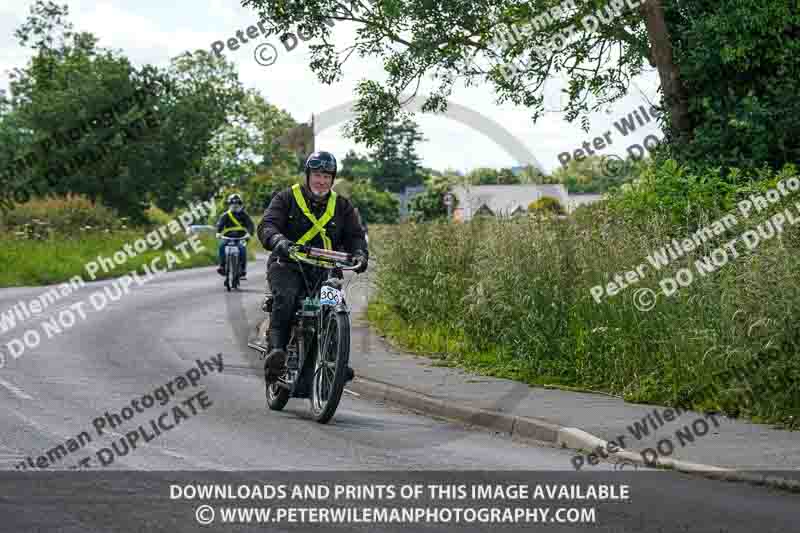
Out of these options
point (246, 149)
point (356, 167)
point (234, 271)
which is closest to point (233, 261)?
point (234, 271)

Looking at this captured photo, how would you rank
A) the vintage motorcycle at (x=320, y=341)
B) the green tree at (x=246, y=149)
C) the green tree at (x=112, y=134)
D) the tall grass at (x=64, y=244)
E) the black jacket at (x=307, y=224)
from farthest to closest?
the green tree at (x=246, y=149) < the green tree at (x=112, y=134) < the tall grass at (x=64, y=244) < the black jacket at (x=307, y=224) < the vintage motorcycle at (x=320, y=341)

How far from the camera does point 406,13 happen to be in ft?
63.1

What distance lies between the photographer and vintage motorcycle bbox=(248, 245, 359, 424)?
10.2 m

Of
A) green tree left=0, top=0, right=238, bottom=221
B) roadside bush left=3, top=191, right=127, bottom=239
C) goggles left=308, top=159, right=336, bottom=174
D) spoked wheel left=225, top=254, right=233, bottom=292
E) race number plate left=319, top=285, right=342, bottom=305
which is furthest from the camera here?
green tree left=0, top=0, right=238, bottom=221

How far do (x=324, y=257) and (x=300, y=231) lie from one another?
23.6 inches

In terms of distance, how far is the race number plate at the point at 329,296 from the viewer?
408 inches

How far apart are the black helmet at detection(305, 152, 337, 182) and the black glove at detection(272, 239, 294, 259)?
2.32 feet

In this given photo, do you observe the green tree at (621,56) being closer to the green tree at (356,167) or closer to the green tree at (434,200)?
the green tree at (434,200)

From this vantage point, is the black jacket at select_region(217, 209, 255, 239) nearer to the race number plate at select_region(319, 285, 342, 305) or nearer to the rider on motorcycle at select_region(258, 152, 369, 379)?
the rider on motorcycle at select_region(258, 152, 369, 379)

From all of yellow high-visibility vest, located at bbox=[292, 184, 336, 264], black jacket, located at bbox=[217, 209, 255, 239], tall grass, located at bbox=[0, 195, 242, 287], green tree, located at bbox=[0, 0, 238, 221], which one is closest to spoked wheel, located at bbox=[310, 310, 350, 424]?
yellow high-visibility vest, located at bbox=[292, 184, 336, 264]

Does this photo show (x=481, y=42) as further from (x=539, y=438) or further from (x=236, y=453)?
(x=236, y=453)

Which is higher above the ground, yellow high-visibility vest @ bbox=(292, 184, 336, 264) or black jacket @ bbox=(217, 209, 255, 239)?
black jacket @ bbox=(217, 209, 255, 239)

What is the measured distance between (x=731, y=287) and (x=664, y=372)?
3.83ft

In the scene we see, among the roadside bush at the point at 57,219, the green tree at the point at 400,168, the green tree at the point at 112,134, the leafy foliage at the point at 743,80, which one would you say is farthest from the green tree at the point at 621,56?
the green tree at the point at 400,168
